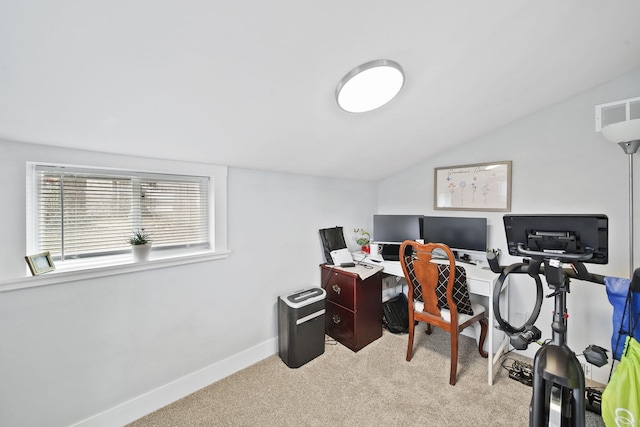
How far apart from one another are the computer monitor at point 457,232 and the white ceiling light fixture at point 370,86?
1.52 metres

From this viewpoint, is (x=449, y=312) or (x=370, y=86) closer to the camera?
(x=370, y=86)

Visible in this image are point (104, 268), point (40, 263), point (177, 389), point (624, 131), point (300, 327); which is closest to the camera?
point (40, 263)

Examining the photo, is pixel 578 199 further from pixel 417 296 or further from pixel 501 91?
pixel 417 296

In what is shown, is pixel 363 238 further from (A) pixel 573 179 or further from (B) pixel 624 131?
(B) pixel 624 131

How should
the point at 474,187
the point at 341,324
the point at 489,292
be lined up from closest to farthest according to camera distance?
the point at 489,292
the point at 341,324
the point at 474,187

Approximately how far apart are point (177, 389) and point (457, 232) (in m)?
2.65

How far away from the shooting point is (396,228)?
116 inches

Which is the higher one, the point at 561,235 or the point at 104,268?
the point at 561,235

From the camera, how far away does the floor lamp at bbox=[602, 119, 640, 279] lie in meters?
1.61

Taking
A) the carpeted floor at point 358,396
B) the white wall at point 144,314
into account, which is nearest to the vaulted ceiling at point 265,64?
the white wall at point 144,314

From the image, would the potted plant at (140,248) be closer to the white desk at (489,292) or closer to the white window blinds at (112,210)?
the white window blinds at (112,210)

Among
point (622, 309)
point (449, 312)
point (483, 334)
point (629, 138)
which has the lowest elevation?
point (483, 334)

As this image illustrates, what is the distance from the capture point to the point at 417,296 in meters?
2.21

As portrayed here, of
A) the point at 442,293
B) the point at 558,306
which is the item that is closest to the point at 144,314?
the point at 442,293
